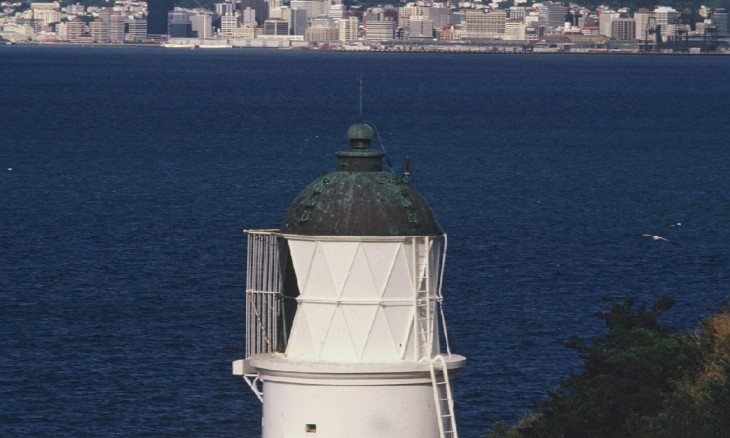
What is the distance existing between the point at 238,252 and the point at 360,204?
59189 mm

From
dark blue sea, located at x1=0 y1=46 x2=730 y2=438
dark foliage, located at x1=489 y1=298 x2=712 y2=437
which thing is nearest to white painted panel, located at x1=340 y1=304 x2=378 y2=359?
dark foliage, located at x1=489 y1=298 x2=712 y2=437

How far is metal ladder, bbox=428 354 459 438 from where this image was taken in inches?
491

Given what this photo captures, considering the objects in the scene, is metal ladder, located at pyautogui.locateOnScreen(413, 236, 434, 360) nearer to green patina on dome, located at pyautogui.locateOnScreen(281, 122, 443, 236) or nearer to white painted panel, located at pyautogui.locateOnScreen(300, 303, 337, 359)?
green patina on dome, located at pyautogui.locateOnScreen(281, 122, 443, 236)

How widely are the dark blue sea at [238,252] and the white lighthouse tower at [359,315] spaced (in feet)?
91.4

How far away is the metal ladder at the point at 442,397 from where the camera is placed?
12.5 meters

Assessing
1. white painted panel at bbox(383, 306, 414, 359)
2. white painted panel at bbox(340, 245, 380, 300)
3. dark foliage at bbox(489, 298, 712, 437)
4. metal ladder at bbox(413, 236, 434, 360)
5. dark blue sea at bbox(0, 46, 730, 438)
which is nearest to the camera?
white painted panel at bbox(340, 245, 380, 300)

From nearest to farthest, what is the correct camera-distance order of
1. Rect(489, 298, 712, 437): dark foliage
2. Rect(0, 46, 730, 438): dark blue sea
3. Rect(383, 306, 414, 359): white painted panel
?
Rect(383, 306, 414, 359): white painted panel
Rect(489, 298, 712, 437): dark foliage
Rect(0, 46, 730, 438): dark blue sea

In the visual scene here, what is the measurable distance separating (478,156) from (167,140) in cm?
2729

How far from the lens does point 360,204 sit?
41.1ft

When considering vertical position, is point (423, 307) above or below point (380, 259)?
below

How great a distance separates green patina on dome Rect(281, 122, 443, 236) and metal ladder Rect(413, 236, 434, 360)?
16 cm

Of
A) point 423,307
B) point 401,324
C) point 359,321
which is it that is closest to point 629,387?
point 423,307

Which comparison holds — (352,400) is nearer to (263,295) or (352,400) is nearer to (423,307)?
(423,307)

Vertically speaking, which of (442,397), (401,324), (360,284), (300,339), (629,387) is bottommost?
(629,387)
